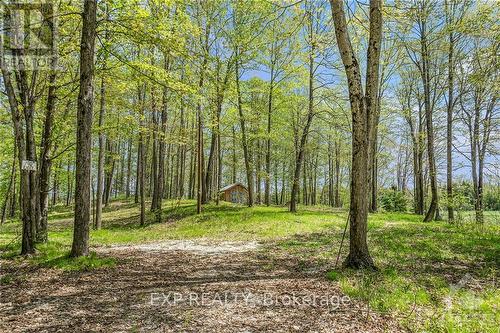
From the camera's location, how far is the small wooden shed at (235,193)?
35125mm

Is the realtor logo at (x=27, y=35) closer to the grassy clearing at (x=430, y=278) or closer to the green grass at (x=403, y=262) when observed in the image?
the green grass at (x=403, y=262)

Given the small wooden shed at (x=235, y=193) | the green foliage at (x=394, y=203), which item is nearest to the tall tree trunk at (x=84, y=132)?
the green foliage at (x=394, y=203)

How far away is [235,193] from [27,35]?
1159 inches

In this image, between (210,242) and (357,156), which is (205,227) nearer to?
(210,242)

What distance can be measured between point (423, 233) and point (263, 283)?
8.07 m

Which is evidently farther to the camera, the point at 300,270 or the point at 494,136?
the point at 494,136

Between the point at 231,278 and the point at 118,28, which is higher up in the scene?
the point at 118,28

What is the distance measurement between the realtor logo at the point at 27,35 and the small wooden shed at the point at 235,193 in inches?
1034

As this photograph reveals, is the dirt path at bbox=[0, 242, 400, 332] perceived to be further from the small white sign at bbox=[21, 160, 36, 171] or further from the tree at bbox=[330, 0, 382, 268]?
the small white sign at bbox=[21, 160, 36, 171]

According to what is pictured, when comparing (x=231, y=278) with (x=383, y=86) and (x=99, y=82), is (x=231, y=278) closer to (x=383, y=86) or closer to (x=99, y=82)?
(x=99, y=82)

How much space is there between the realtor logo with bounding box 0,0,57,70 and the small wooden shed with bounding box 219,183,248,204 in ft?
86.1

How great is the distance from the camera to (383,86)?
23.4 meters

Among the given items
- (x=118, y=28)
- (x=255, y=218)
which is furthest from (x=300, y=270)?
(x=255, y=218)

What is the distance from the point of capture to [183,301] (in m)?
5.02
